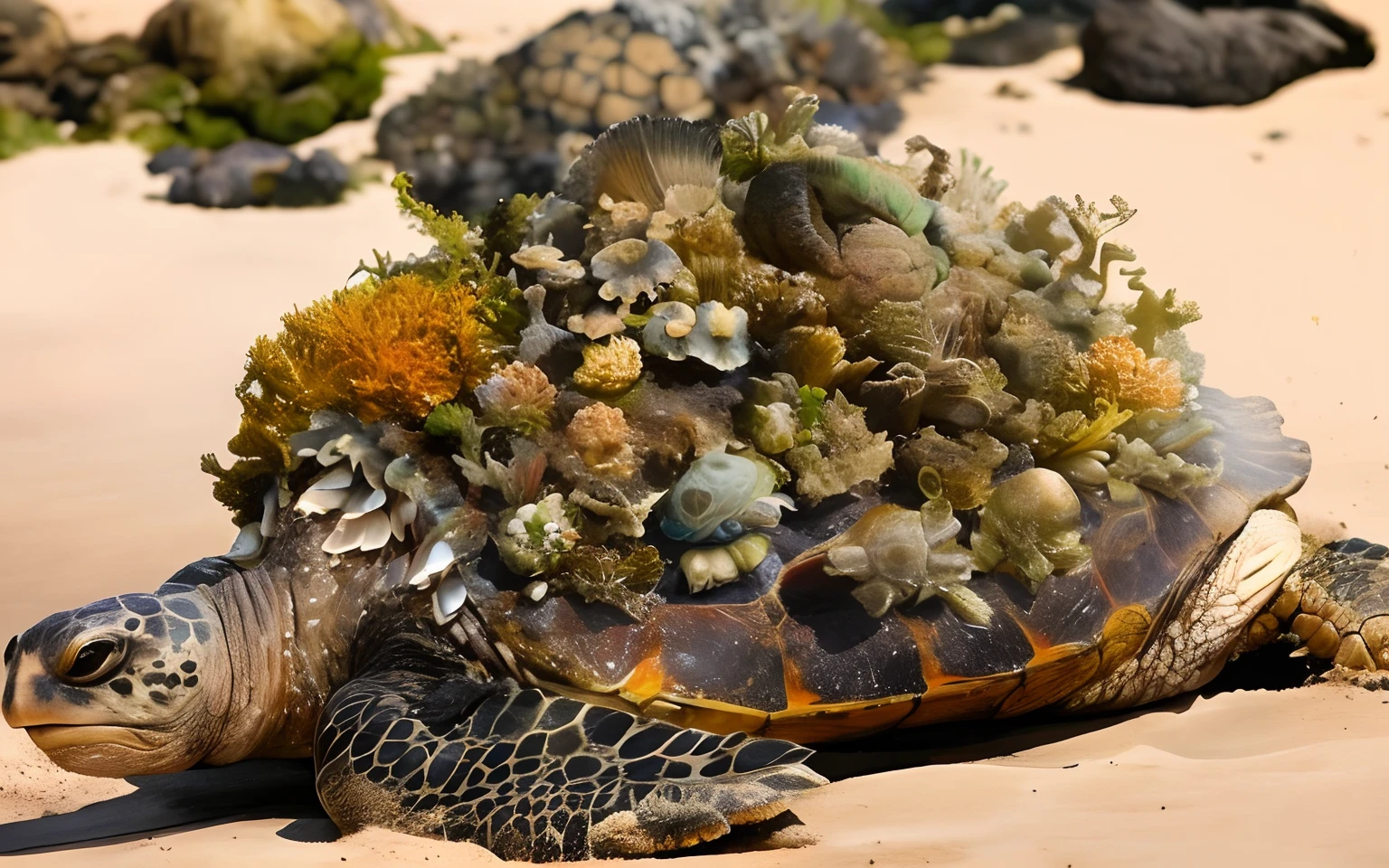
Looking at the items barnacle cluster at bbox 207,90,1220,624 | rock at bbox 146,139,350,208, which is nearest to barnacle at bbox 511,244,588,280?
barnacle cluster at bbox 207,90,1220,624

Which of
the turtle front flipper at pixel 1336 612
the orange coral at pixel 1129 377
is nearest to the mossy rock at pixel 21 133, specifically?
the orange coral at pixel 1129 377

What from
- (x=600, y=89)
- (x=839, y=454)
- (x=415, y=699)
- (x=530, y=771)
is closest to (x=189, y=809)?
(x=415, y=699)

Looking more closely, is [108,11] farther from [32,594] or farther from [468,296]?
[468,296]

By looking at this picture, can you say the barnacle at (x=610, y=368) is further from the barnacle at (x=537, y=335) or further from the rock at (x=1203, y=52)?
the rock at (x=1203, y=52)

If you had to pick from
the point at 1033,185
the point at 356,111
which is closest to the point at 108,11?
the point at 356,111

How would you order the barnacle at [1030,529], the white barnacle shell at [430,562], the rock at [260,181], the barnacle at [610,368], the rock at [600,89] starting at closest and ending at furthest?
1. the white barnacle shell at [430,562]
2. the barnacle at [610,368]
3. the barnacle at [1030,529]
4. the rock at [600,89]
5. the rock at [260,181]

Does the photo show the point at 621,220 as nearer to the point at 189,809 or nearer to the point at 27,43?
the point at 189,809

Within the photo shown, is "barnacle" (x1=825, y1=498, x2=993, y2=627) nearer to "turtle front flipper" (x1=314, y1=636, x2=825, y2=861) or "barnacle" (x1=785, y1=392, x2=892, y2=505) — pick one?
"barnacle" (x1=785, y1=392, x2=892, y2=505)
